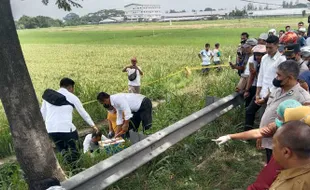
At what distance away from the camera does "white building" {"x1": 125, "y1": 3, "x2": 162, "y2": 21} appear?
15435 cm

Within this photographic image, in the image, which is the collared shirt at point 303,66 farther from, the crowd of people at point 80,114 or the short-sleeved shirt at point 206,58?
the short-sleeved shirt at point 206,58

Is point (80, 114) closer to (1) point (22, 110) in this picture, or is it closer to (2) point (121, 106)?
(2) point (121, 106)

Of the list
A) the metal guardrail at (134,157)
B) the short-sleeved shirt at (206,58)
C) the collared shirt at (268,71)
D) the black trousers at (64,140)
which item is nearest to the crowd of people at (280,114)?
the collared shirt at (268,71)

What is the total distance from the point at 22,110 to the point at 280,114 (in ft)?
→ 7.09

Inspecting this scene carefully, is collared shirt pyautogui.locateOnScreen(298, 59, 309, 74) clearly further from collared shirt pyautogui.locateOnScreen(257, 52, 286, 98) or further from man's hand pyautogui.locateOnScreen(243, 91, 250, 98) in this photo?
man's hand pyautogui.locateOnScreen(243, 91, 250, 98)

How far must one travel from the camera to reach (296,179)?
5.30ft

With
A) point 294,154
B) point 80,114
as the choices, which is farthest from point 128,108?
point 294,154

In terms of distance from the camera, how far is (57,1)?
10.0 feet

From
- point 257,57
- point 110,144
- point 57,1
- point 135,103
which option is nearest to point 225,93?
point 257,57

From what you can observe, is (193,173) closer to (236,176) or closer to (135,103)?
(236,176)

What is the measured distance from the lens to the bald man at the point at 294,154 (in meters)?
1.61

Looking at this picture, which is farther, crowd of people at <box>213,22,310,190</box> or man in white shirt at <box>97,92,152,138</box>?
man in white shirt at <box>97,92,152,138</box>

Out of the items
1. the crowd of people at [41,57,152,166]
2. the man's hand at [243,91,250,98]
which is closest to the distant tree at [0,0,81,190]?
the crowd of people at [41,57,152,166]

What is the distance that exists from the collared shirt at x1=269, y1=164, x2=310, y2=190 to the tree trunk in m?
1.68
